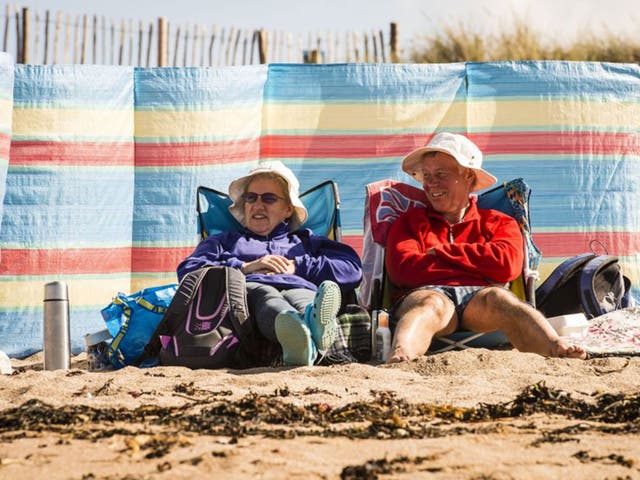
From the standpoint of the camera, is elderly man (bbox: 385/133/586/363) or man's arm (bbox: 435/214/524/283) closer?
elderly man (bbox: 385/133/586/363)

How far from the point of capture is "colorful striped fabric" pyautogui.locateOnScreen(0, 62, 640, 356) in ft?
20.8

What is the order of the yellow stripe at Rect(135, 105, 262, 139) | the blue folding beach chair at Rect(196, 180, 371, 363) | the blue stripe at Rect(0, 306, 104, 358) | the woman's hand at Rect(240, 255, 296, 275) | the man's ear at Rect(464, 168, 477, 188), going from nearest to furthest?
1. the woman's hand at Rect(240, 255, 296, 275)
2. the man's ear at Rect(464, 168, 477, 188)
3. the blue folding beach chair at Rect(196, 180, 371, 363)
4. the blue stripe at Rect(0, 306, 104, 358)
5. the yellow stripe at Rect(135, 105, 262, 139)

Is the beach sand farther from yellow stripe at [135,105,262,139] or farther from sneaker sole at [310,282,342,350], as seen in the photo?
yellow stripe at [135,105,262,139]

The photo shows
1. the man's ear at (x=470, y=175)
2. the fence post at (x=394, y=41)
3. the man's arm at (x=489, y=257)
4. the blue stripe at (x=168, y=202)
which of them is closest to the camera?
the man's arm at (x=489, y=257)

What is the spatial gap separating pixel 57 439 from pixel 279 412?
69 centimetres

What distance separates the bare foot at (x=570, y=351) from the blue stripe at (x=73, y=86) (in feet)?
10.9

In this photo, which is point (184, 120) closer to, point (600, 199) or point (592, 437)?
point (600, 199)

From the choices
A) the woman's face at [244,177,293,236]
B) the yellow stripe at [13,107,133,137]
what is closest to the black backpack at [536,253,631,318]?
the woman's face at [244,177,293,236]

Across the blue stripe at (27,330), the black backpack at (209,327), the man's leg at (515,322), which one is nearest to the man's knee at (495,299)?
the man's leg at (515,322)

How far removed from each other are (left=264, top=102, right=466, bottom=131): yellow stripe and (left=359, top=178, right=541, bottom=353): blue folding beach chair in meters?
1.21

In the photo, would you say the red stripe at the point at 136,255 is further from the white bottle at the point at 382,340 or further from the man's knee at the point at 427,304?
the white bottle at the point at 382,340

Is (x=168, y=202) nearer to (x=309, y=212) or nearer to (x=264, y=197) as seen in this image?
(x=309, y=212)

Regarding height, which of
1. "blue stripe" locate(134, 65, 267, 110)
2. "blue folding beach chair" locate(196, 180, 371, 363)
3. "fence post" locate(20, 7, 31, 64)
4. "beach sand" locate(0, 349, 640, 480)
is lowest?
"beach sand" locate(0, 349, 640, 480)

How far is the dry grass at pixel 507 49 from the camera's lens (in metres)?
13.9
